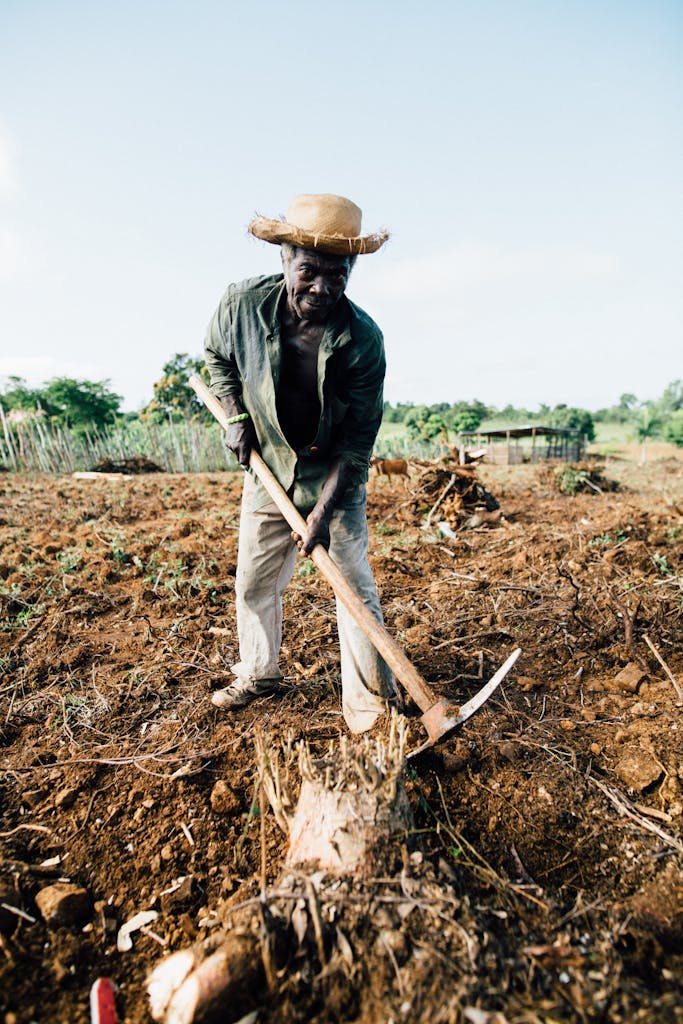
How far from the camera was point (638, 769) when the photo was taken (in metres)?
1.99

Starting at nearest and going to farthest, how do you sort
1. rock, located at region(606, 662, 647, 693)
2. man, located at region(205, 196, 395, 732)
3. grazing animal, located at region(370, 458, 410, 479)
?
man, located at region(205, 196, 395, 732) → rock, located at region(606, 662, 647, 693) → grazing animal, located at region(370, 458, 410, 479)

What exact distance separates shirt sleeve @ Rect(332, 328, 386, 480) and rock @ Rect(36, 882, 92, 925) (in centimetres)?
170

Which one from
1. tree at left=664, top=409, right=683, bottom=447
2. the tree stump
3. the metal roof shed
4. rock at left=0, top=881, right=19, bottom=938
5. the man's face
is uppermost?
the man's face

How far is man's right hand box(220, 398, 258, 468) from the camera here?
2.40 meters

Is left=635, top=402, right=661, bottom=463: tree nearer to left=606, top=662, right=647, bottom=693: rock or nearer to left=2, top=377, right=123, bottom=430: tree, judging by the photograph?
left=2, top=377, right=123, bottom=430: tree

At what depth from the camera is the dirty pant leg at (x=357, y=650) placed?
2.21 m

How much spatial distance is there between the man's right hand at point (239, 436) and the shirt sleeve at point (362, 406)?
1.24 ft

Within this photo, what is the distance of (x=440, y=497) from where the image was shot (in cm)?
675

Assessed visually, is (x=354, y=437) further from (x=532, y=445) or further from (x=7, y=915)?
(x=532, y=445)

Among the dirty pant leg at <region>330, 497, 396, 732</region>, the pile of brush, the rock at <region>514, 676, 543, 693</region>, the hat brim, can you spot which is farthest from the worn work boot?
the pile of brush

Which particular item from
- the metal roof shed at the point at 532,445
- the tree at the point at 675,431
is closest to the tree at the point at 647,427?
the tree at the point at 675,431

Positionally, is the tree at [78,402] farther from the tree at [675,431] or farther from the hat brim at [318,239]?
the tree at [675,431]

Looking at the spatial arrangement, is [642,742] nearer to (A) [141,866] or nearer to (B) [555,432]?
(A) [141,866]

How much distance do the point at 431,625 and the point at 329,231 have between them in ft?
7.28
